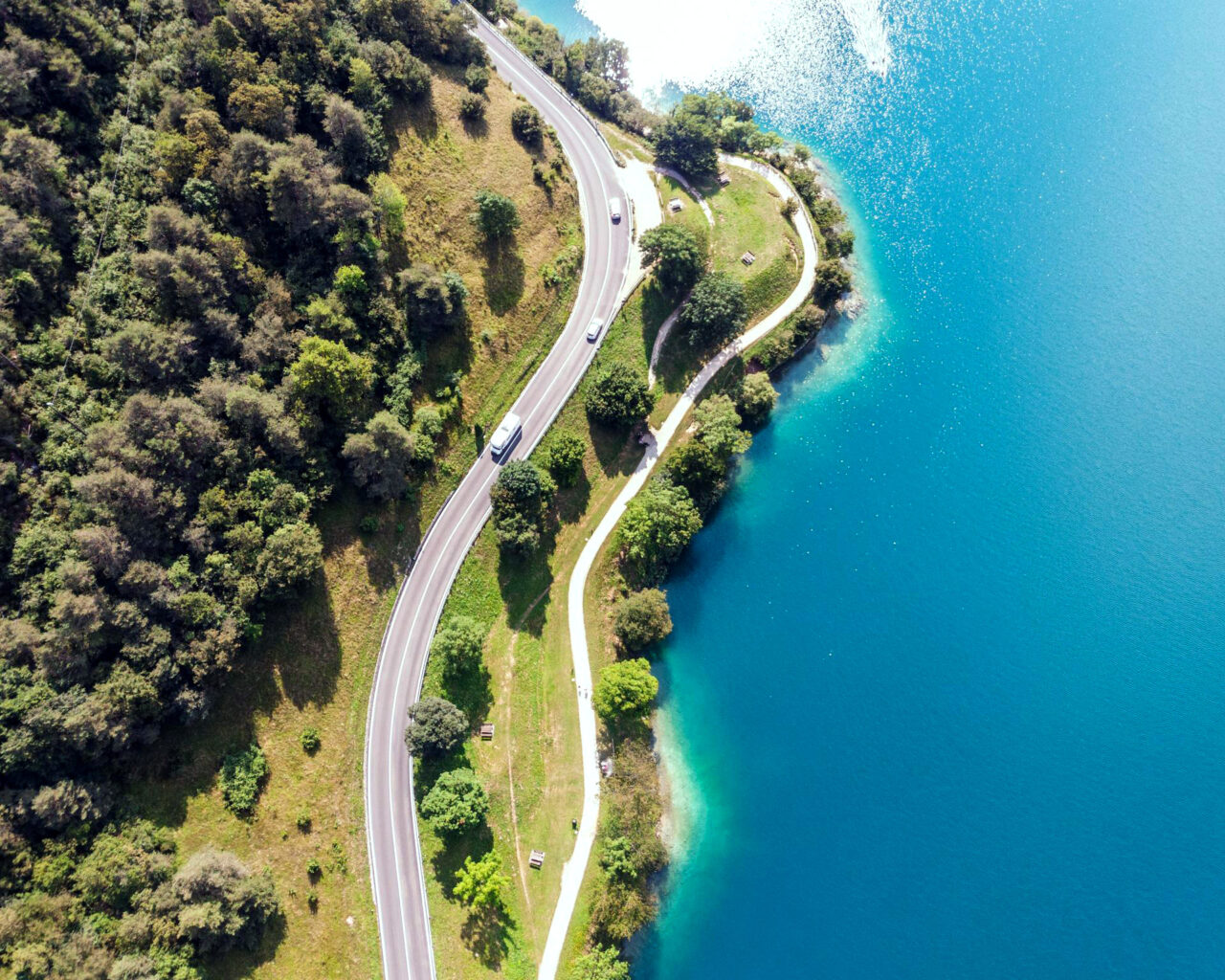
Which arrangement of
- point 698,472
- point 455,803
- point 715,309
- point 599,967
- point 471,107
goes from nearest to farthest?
point 599,967 → point 455,803 → point 698,472 → point 471,107 → point 715,309

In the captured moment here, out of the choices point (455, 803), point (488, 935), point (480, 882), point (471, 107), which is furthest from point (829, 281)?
point (488, 935)

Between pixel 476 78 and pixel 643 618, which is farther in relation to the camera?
pixel 476 78

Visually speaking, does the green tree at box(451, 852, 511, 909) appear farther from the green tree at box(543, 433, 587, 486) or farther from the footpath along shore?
the green tree at box(543, 433, 587, 486)

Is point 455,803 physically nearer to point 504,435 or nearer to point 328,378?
point 504,435

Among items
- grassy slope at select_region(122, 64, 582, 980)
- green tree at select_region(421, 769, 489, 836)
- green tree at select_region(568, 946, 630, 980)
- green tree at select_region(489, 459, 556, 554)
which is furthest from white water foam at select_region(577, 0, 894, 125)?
green tree at select_region(568, 946, 630, 980)

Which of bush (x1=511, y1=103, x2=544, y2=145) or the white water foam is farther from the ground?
the white water foam

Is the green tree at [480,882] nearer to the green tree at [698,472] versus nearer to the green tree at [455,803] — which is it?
the green tree at [455,803]

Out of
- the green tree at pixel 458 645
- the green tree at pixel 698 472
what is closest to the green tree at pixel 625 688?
the green tree at pixel 458 645

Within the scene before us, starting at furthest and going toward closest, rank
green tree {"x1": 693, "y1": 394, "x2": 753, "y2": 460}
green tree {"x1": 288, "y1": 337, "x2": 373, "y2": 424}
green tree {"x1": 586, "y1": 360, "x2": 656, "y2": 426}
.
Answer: green tree {"x1": 586, "y1": 360, "x2": 656, "y2": 426} → green tree {"x1": 693, "y1": 394, "x2": 753, "y2": 460} → green tree {"x1": 288, "y1": 337, "x2": 373, "y2": 424}
